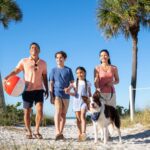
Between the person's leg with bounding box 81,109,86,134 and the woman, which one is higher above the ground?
the woman

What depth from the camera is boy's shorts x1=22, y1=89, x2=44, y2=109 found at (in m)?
10.9

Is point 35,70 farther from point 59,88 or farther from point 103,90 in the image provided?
point 103,90

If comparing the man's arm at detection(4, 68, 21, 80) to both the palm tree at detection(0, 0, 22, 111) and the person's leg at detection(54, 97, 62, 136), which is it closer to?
the person's leg at detection(54, 97, 62, 136)

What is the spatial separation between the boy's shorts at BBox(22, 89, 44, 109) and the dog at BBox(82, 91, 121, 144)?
1477 mm

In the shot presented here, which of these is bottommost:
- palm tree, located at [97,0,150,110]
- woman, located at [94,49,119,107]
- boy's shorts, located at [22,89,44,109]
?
boy's shorts, located at [22,89,44,109]

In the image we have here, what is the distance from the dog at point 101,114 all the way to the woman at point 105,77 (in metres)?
0.39

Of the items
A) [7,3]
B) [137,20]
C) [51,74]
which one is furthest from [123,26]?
[51,74]

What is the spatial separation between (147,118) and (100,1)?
10830 millimetres

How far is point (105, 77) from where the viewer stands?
10.5m

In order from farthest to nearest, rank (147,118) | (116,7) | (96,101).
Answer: (116,7) → (147,118) → (96,101)

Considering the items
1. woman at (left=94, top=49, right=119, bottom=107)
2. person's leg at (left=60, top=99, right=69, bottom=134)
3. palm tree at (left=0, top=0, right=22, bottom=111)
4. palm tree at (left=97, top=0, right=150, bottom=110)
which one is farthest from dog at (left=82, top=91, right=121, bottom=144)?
palm tree at (left=0, top=0, right=22, bottom=111)

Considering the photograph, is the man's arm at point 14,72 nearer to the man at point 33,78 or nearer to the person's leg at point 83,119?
the man at point 33,78

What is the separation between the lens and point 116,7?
81.3 feet

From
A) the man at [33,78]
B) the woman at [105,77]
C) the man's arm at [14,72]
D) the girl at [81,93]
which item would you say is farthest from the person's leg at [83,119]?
the man's arm at [14,72]
